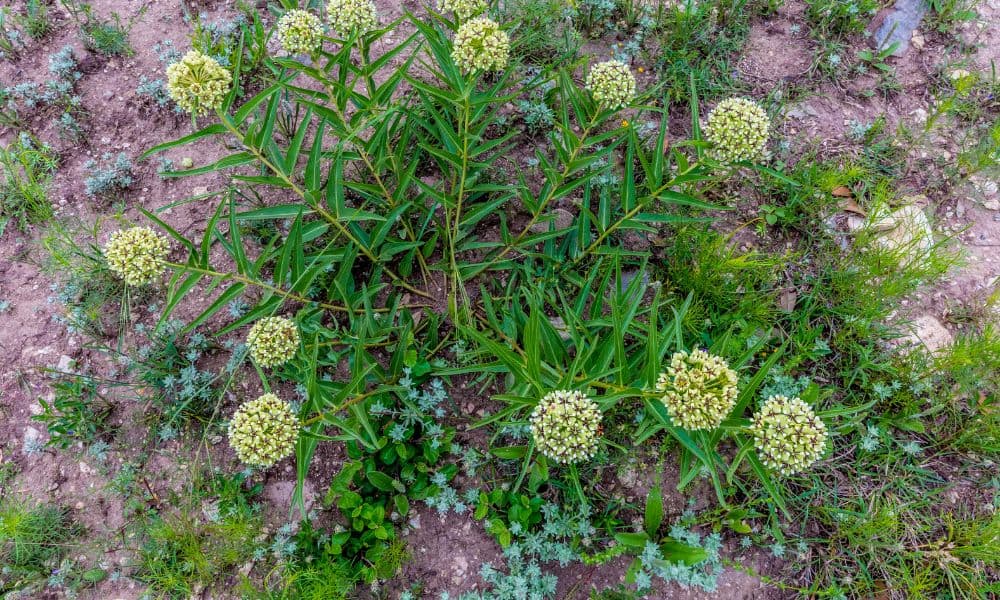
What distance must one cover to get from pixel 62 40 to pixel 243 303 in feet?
13.2

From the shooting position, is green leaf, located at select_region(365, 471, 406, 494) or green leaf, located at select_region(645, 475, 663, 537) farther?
green leaf, located at select_region(365, 471, 406, 494)

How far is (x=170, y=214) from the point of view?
5.33 metres

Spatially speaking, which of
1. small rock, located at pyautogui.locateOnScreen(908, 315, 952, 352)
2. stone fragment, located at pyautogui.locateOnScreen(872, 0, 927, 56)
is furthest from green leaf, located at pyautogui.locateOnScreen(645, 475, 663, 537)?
stone fragment, located at pyautogui.locateOnScreen(872, 0, 927, 56)

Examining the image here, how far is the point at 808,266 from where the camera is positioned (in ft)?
16.6

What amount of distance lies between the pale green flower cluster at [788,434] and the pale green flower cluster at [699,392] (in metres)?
0.25

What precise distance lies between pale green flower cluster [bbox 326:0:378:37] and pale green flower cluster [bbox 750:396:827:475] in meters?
3.48

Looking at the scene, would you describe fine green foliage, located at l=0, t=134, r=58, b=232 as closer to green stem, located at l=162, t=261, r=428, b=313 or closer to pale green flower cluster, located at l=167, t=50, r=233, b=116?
green stem, located at l=162, t=261, r=428, b=313

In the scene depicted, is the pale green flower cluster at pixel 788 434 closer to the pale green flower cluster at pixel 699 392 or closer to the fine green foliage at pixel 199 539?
the pale green flower cluster at pixel 699 392

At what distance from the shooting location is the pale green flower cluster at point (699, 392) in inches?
121

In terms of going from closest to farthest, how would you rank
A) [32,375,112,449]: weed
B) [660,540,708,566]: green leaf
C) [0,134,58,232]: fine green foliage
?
[660,540,708,566]: green leaf → [32,375,112,449]: weed → [0,134,58,232]: fine green foliage

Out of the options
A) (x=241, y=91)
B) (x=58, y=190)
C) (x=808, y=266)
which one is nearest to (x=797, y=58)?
(x=808, y=266)

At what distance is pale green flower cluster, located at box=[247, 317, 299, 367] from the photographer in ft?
12.2

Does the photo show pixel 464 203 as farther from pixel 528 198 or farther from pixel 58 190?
pixel 58 190

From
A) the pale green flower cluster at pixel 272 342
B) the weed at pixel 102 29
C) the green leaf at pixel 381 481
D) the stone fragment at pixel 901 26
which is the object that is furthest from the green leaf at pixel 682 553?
the weed at pixel 102 29
